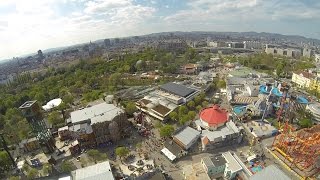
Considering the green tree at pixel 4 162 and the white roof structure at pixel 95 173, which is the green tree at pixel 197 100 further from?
the green tree at pixel 4 162

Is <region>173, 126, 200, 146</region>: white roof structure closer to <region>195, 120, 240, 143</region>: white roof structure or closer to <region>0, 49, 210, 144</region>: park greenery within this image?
<region>195, 120, 240, 143</region>: white roof structure

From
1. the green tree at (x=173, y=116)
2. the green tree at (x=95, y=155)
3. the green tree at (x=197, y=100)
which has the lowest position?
the green tree at (x=95, y=155)

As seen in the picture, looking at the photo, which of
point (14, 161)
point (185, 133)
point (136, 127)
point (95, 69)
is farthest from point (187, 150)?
point (95, 69)

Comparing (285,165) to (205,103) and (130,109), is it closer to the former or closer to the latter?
(205,103)

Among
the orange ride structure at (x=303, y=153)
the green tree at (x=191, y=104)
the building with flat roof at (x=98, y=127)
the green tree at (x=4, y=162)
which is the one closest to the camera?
the orange ride structure at (x=303, y=153)

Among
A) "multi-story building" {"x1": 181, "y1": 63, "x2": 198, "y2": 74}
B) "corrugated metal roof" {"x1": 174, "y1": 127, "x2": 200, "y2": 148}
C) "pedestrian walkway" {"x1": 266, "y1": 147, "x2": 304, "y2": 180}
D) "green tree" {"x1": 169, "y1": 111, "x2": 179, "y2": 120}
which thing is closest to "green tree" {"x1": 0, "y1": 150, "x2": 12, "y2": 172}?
"corrugated metal roof" {"x1": 174, "y1": 127, "x2": 200, "y2": 148}

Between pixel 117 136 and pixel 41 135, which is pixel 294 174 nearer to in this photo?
pixel 117 136

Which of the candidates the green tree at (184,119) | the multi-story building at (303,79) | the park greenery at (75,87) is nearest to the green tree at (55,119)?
the park greenery at (75,87)
